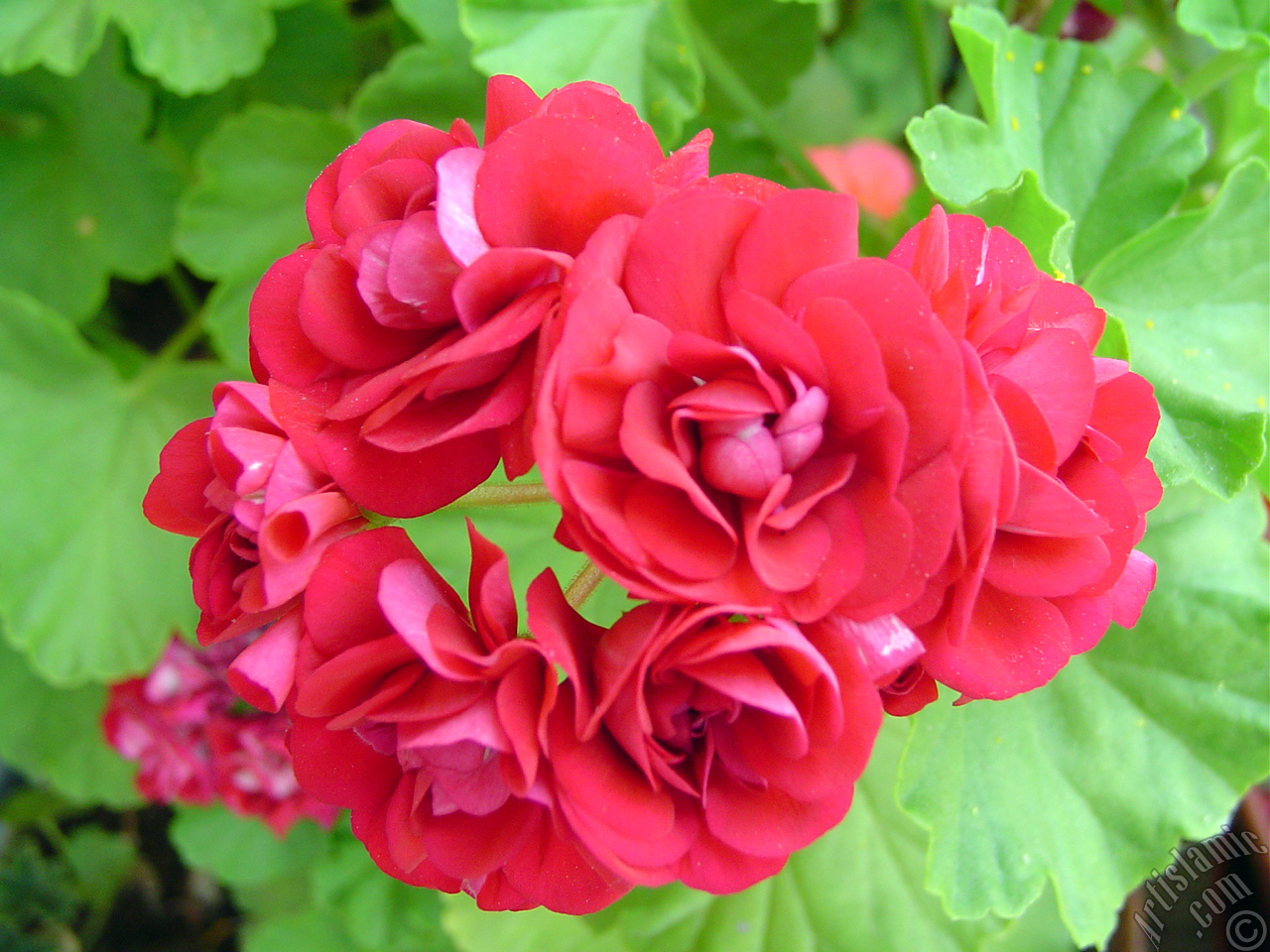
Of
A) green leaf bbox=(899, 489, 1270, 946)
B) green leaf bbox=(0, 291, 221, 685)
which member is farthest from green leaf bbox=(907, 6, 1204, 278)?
green leaf bbox=(0, 291, 221, 685)

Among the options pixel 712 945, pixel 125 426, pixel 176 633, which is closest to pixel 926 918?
pixel 712 945

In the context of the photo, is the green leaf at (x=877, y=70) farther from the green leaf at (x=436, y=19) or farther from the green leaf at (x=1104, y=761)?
the green leaf at (x=1104, y=761)

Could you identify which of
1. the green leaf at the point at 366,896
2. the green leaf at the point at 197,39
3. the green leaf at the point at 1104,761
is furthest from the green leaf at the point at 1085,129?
the green leaf at the point at 366,896

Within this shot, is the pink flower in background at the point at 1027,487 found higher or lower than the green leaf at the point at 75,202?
higher

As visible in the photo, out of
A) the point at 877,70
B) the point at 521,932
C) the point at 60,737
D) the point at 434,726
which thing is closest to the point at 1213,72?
the point at 877,70

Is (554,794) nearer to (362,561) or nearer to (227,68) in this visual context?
(362,561)

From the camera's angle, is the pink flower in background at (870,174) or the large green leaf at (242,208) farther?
the pink flower in background at (870,174)

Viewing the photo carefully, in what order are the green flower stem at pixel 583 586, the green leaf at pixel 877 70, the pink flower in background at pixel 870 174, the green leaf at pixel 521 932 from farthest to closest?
1. the green leaf at pixel 877 70
2. the pink flower in background at pixel 870 174
3. the green leaf at pixel 521 932
4. the green flower stem at pixel 583 586
